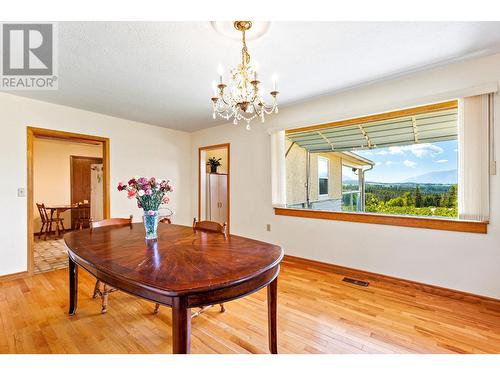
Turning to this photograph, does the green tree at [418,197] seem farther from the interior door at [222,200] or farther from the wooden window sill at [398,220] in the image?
the interior door at [222,200]

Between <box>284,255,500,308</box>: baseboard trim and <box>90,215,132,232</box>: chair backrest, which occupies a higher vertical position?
<box>90,215,132,232</box>: chair backrest

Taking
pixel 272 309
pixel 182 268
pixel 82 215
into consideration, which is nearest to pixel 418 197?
pixel 272 309

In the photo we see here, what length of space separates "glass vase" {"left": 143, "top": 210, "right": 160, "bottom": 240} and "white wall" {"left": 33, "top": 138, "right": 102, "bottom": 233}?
17.4 feet

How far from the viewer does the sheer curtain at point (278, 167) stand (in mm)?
3578

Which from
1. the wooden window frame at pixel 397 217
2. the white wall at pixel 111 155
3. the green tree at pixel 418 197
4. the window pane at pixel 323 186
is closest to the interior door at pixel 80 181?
the white wall at pixel 111 155

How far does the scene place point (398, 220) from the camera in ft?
8.68

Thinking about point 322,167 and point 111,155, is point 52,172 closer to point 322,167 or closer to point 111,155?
point 111,155

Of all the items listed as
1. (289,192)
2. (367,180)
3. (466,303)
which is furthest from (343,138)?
(466,303)

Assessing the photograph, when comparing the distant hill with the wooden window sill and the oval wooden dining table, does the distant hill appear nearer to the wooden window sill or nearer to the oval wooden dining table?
the wooden window sill

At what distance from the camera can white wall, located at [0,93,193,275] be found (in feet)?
9.41

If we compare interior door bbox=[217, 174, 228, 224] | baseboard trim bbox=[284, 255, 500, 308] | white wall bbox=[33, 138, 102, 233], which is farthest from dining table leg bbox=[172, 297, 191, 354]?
white wall bbox=[33, 138, 102, 233]

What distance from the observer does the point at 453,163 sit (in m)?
2.49

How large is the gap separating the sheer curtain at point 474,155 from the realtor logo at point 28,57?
11.7 feet

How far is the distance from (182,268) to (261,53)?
186 centimetres
